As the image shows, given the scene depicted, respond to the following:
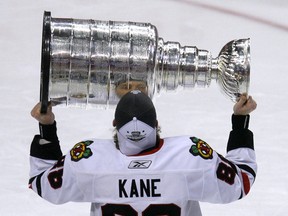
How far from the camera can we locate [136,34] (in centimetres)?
209

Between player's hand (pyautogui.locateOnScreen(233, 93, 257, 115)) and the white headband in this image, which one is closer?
the white headband

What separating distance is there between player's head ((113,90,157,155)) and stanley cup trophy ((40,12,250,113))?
248 millimetres

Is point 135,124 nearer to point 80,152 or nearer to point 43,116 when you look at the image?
point 80,152

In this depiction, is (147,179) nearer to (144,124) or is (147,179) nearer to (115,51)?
(144,124)

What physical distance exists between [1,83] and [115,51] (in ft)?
7.00

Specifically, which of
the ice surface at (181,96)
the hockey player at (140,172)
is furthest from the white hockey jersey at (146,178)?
the ice surface at (181,96)

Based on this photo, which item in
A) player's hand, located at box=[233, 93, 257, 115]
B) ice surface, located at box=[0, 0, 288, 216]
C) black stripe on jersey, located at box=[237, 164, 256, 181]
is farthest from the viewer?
ice surface, located at box=[0, 0, 288, 216]

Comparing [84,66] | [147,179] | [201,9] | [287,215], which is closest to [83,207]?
[287,215]

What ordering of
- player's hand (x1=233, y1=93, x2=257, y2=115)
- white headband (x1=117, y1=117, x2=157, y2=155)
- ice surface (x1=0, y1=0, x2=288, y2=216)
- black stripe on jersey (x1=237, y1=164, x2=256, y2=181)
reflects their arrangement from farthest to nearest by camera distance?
ice surface (x1=0, y1=0, x2=288, y2=216) < player's hand (x1=233, y1=93, x2=257, y2=115) < black stripe on jersey (x1=237, y1=164, x2=256, y2=181) < white headband (x1=117, y1=117, x2=157, y2=155)

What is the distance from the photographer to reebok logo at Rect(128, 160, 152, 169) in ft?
5.91

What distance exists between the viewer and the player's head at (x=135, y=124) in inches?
70.9

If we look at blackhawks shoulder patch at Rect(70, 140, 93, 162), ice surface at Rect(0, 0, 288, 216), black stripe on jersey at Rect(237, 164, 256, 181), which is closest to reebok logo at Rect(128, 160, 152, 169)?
blackhawks shoulder patch at Rect(70, 140, 93, 162)

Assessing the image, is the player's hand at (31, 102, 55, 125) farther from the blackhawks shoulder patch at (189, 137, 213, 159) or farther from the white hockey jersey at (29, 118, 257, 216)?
the blackhawks shoulder patch at (189, 137, 213, 159)

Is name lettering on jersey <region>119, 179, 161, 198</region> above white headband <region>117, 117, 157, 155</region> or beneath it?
beneath
